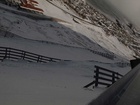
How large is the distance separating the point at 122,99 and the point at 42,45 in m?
54.9

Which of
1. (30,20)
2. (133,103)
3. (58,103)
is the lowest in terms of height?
(58,103)

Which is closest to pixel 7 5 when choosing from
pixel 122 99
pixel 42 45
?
pixel 42 45

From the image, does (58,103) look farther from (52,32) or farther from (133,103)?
(52,32)

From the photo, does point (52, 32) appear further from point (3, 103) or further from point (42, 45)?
point (3, 103)

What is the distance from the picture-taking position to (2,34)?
56.6m

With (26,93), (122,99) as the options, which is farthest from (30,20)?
(122,99)

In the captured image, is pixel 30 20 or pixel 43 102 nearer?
pixel 43 102

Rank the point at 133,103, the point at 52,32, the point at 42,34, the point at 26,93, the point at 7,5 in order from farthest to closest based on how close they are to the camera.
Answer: the point at 7,5 → the point at 52,32 → the point at 42,34 → the point at 26,93 → the point at 133,103

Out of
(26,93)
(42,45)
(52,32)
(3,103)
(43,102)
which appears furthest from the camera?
(52,32)

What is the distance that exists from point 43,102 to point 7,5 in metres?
78.4

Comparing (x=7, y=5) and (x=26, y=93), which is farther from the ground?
(x=7, y=5)

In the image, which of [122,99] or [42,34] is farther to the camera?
[42,34]

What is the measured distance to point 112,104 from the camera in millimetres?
5129

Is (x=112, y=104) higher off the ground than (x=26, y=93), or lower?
higher
